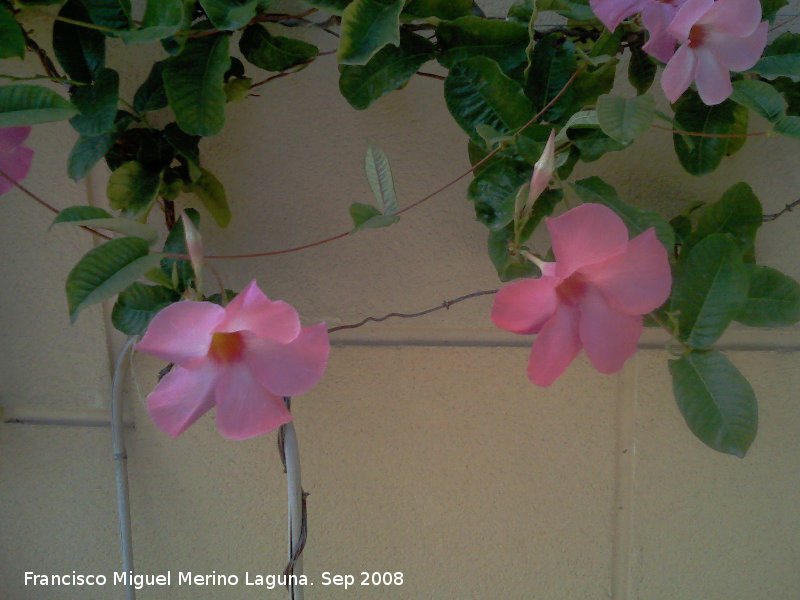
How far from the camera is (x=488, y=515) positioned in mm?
992

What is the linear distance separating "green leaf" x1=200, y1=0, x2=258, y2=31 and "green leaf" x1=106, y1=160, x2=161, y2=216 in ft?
0.74

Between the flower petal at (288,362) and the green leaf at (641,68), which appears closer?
the flower petal at (288,362)

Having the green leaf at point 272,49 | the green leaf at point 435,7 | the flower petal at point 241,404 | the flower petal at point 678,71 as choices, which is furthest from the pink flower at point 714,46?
A: the flower petal at point 241,404

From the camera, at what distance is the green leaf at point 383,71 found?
2.26 feet

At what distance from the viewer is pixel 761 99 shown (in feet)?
2.15

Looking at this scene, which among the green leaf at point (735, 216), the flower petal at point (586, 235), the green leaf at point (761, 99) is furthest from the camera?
the green leaf at point (735, 216)

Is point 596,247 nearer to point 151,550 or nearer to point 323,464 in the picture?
point 323,464

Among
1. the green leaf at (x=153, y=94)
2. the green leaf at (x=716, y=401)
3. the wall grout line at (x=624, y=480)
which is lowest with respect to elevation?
the wall grout line at (x=624, y=480)

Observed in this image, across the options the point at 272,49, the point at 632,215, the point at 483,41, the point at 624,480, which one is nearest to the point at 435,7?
the point at 483,41

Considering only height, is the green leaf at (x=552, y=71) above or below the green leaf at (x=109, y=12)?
below

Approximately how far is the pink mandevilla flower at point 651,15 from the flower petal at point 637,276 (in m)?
0.19

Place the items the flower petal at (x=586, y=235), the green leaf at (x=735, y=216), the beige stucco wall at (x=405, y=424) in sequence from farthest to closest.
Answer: the beige stucco wall at (x=405, y=424)
the green leaf at (x=735, y=216)
the flower petal at (x=586, y=235)

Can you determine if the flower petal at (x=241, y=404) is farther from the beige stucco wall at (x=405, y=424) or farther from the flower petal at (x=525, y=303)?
the beige stucco wall at (x=405, y=424)

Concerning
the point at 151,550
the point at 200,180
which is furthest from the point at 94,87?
the point at 151,550
